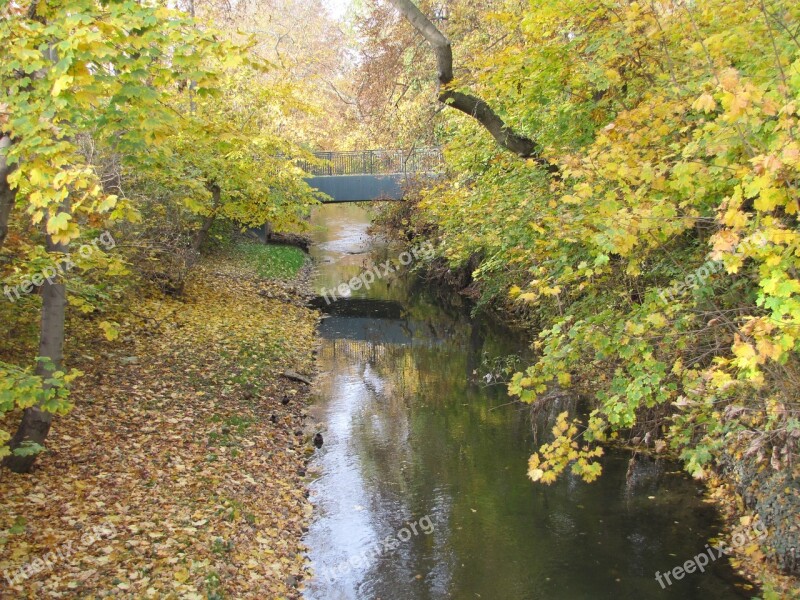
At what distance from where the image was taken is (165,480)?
8.05 m

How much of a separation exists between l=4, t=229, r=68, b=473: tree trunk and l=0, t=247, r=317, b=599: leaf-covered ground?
0.85 feet

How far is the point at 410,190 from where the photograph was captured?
74.8 ft

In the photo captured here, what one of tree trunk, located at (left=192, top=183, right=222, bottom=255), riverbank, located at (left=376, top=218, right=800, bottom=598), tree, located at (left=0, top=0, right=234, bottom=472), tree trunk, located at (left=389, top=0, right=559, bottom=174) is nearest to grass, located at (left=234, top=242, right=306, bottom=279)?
tree trunk, located at (left=192, top=183, right=222, bottom=255)

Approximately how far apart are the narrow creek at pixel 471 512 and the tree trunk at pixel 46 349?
3.46 metres

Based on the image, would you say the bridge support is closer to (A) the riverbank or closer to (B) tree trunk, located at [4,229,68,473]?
(A) the riverbank

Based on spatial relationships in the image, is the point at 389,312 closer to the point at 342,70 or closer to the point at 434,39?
the point at 434,39

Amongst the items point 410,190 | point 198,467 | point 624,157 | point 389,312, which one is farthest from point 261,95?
point 624,157

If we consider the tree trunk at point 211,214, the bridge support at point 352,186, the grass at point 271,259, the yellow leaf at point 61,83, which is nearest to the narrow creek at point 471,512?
the yellow leaf at point 61,83

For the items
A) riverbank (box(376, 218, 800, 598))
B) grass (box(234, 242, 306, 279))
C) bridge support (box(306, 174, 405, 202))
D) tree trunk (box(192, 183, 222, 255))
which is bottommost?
riverbank (box(376, 218, 800, 598))

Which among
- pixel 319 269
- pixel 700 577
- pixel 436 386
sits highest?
pixel 319 269

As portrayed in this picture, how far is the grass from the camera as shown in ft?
81.6

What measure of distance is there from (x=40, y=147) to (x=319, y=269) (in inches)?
1008

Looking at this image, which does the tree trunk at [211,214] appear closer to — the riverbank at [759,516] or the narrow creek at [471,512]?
the narrow creek at [471,512]

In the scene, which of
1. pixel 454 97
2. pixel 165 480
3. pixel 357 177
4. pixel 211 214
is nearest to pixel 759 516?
pixel 454 97
